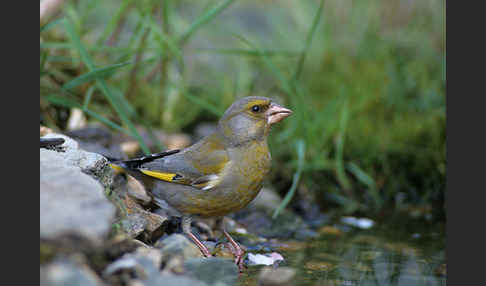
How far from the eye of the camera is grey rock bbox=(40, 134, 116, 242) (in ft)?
5.83

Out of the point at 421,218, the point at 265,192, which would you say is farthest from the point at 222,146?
the point at 421,218

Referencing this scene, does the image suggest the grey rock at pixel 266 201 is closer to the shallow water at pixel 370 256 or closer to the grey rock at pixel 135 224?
the shallow water at pixel 370 256

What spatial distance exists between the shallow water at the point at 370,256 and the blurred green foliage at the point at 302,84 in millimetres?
429

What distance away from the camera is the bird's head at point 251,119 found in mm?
3201

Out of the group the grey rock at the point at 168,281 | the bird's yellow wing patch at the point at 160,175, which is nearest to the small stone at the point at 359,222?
the bird's yellow wing patch at the point at 160,175

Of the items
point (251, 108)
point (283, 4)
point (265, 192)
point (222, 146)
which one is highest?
point (283, 4)

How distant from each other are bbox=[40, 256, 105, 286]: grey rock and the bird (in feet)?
4.14

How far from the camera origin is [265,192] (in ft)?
14.5

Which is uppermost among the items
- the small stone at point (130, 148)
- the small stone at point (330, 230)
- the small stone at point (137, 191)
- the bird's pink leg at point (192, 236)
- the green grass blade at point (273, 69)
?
the green grass blade at point (273, 69)

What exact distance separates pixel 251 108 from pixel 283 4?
16.2 feet

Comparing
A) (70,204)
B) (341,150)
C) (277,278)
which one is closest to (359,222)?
(341,150)

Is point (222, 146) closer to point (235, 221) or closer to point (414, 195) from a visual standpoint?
point (235, 221)

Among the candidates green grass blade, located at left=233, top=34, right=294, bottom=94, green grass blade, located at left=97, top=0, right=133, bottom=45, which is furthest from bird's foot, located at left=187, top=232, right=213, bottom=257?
green grass blade, located at left=97, top=0, right=133, bottom=45

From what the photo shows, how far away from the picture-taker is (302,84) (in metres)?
6.02
